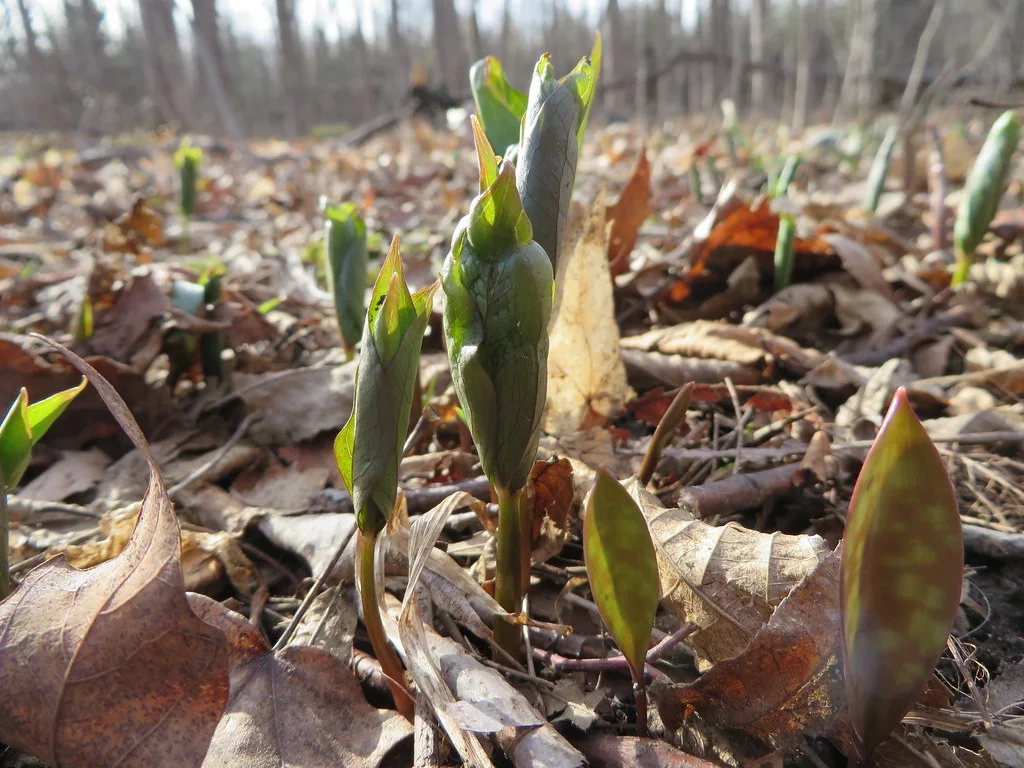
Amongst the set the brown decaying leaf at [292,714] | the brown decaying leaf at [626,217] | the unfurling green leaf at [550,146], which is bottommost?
the brown decaying leaf at [292,714]

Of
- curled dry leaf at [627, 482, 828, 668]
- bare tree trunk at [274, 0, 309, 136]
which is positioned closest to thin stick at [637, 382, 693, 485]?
curled dry leaf at [627, 482, 828, 668]

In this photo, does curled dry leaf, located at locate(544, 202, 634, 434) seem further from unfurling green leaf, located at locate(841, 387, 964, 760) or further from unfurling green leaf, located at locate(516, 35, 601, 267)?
unfurling green leaf, located at locate(841, 387, 964, 760)

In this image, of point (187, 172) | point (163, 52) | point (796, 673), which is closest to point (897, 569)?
point (796, 673)

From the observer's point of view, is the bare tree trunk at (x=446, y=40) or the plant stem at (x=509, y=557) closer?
the plant stem at (x=509, y=557)

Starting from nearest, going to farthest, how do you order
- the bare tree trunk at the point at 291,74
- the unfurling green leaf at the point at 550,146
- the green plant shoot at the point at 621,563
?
1. the green plant shoot at the point at 621,563
2. the unfurling green leaf at the point at 550,146
3. the bare tree trunk at the point at 291,74

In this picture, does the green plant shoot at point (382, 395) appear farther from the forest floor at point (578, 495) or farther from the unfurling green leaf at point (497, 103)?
the unfurling green leaf at point (497, 103)

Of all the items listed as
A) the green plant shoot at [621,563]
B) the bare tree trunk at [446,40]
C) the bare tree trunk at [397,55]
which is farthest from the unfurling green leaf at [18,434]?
the bare tree trunk at [397,55]

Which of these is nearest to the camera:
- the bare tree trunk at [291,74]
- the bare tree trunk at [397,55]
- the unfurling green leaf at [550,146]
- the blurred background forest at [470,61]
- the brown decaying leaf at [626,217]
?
the unfurling green leaf at [550,146]
